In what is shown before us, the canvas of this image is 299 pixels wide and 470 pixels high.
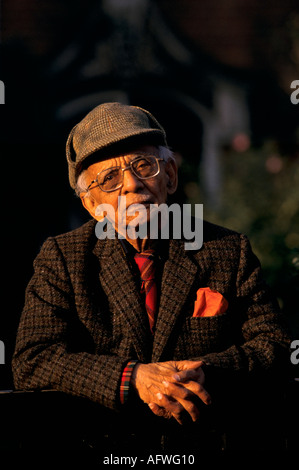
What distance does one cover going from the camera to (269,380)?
2.46m

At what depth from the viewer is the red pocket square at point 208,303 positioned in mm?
2664

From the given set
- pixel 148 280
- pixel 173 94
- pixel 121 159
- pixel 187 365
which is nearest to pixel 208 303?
pixel 148 280

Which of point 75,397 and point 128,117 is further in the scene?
point 128,117

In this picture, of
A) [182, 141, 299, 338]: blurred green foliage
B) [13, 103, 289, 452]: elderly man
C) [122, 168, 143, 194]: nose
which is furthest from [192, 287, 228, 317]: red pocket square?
[182, 141, 299, 338]: blurred green foliage

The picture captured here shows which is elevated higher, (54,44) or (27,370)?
(54,44)

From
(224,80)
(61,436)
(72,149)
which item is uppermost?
(224,80)

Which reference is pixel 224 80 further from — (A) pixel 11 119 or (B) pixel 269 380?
(B) pixel 269 380

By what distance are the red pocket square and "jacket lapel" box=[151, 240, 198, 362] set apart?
6cm

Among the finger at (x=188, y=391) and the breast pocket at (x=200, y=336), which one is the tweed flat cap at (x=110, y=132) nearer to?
the breast pocket at (x=200, y=336)

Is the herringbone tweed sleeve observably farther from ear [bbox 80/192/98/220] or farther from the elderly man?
ear [bbox 80/192/98/220]

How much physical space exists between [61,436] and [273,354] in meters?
0.92

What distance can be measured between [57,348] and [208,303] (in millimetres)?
672

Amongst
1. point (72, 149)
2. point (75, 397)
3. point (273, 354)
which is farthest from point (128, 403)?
point (72, 149)

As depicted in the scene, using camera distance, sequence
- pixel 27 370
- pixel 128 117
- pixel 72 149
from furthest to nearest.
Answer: pixel 72 149, pixel 128 117, pixel 27 370
